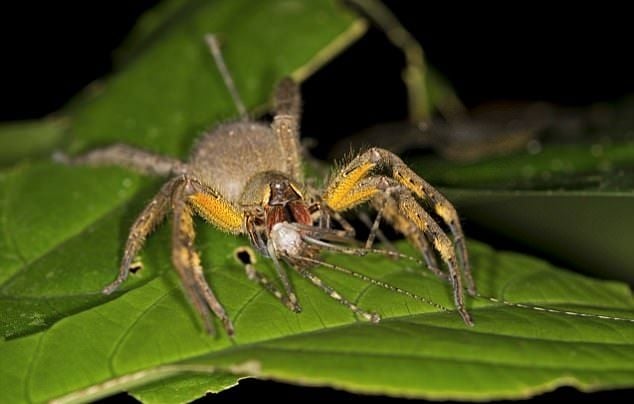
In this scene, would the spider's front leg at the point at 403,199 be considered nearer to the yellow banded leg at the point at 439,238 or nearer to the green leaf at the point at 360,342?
the yellow banded leg at the point at 439,238

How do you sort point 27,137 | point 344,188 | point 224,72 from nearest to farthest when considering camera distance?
point 344,188 → point 224,72 → point 27,137

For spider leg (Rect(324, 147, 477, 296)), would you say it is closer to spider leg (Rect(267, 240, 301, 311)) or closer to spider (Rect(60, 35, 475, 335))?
spider (Rect(60, 35, 475, 335))

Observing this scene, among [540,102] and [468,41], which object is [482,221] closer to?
[540,102]

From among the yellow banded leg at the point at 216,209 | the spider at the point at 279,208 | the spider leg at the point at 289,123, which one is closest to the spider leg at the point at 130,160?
the spider at the point at 279,208

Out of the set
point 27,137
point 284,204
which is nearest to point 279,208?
point 284,204

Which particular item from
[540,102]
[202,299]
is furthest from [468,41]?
[202,299]

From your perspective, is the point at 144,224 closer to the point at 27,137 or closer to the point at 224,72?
the point at 224,72
